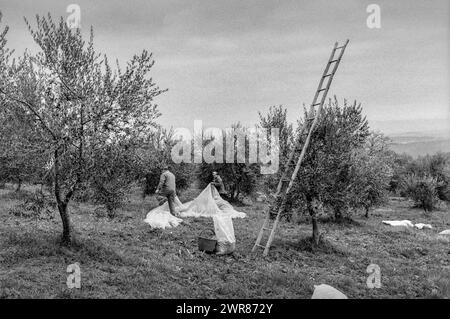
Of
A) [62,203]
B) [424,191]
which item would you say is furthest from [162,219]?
[424,191]

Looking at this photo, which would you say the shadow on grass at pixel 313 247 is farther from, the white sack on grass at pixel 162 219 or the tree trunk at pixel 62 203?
the tree trunk at pixel 62 203

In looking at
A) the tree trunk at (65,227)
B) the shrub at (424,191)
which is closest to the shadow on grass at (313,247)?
the tree trunk at (65,227)

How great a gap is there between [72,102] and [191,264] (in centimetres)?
615

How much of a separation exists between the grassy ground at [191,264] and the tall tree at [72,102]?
7.36 ft

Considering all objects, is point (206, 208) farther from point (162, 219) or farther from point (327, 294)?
point (327, 294)

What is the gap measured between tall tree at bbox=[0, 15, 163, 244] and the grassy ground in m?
2.24

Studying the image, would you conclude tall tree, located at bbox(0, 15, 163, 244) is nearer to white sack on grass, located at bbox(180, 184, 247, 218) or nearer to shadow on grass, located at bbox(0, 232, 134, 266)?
shadow on grass, located at bbox(0, 232, 134, 266)

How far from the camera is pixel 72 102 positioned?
1170 cm

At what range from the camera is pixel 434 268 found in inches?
544

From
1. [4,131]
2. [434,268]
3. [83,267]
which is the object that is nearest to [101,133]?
[83,267]

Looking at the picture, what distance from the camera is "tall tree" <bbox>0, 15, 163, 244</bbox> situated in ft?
37.9

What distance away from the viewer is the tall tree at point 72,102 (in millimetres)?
11539
